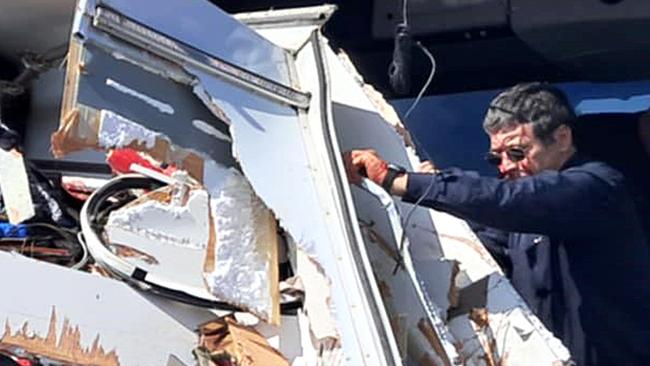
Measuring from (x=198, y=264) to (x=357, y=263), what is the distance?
0.32 metres

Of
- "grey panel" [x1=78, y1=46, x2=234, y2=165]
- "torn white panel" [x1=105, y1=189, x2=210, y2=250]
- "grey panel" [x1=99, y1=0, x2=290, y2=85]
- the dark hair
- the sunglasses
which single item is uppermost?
"grey panel" [x1=99, y1=0, x2=290, y2=85]

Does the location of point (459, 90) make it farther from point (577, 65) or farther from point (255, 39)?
point (255, 39)

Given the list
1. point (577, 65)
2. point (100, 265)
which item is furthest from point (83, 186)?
point (577, 65)

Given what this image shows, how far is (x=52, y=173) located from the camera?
2.80 meters

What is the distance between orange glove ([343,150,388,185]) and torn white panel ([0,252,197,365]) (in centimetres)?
46

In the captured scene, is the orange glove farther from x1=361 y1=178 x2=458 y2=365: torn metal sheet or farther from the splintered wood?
the splintered wood

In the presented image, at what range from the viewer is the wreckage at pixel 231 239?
2.06m

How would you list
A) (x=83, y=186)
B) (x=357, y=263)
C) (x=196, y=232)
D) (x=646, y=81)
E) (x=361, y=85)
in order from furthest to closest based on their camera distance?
(x=646, y=81)
(x=83, y=186)
(x=361, y=85)
(x=196, y=232)
(x=357, y=263)

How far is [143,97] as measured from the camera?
208 cm

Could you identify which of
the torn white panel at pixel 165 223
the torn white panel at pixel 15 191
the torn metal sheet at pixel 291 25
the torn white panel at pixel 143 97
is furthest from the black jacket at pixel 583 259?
the torn white panel at pixel 15 191

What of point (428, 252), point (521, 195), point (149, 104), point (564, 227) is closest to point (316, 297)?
point (428, 252)

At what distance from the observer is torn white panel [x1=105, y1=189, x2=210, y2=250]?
2291mm

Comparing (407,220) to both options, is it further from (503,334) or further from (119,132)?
(119,132)

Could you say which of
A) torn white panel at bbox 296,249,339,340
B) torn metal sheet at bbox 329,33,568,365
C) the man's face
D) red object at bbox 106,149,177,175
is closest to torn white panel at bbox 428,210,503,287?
torn metal sheet at bbox 329,33,568,365
